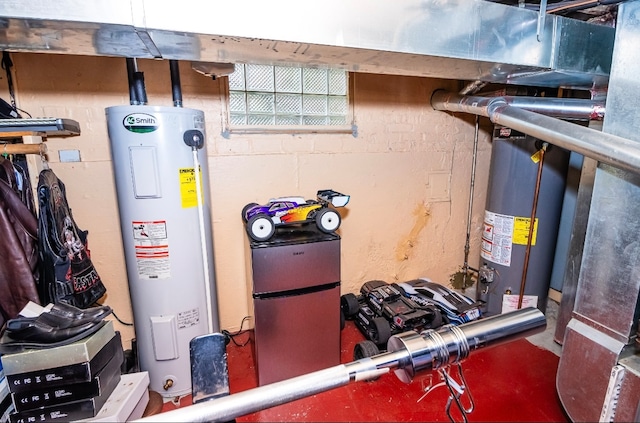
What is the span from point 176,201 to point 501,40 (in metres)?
1.78

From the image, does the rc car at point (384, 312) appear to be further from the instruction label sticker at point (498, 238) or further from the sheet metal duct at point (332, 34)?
the sheet metal duct at point (332, 34)

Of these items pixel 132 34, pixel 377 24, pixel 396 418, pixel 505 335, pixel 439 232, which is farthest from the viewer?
pixel 439 232

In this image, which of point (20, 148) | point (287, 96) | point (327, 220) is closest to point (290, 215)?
point (327, 220)

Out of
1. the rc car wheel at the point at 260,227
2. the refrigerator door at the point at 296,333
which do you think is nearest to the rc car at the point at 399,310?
the refrigerator door at the point at 296,333

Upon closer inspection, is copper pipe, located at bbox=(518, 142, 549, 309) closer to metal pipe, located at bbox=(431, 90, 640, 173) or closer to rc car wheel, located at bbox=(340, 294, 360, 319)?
metal pipe, located at bbox=(431, 90, 640, 173)

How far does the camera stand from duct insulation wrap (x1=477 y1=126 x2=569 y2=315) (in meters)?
2.28

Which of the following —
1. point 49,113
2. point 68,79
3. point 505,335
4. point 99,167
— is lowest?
point 505,335

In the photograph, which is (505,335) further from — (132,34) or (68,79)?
(68,79)

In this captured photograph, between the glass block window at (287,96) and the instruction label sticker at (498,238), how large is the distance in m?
1.39

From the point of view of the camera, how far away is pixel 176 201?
67.8 inches

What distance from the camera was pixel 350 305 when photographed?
8.09ft

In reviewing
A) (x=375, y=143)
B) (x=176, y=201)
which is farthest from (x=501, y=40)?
(x=176, y=201)

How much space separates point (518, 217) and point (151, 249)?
97.9 inches

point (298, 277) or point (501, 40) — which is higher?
point (501, 40)
